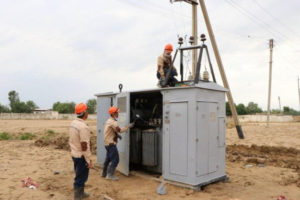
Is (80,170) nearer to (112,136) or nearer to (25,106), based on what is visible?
(112,136)

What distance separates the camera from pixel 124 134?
7965 mm

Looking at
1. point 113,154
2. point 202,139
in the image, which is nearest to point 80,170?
point 113,154

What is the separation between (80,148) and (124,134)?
7.76 feet

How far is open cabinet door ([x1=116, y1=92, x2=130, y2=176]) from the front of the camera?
25.7ft

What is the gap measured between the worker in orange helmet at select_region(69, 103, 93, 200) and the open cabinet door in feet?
6.87

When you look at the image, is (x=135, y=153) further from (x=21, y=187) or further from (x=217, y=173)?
(x=21, y=187)

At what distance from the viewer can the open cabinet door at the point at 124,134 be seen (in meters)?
7.84

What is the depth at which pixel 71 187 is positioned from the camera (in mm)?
→ 6988

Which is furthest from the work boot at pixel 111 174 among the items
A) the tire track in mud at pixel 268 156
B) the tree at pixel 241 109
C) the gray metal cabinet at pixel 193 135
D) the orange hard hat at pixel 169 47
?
the tree at pixel 241 109

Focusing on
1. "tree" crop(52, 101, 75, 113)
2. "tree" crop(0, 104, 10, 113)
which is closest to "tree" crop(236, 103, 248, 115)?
"tree" crop(52, 101, 75, 113)

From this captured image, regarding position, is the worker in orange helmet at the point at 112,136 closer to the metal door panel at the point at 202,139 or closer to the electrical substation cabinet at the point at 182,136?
the electrical substation cabinet at the point at 182,136

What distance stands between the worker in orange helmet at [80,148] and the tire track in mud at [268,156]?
515 centimetres

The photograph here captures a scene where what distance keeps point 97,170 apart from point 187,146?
351 centimetres

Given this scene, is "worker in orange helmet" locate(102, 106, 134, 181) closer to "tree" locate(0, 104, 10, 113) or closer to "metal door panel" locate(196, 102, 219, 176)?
"metal door panel" locate(196, 102, 219, 176)
